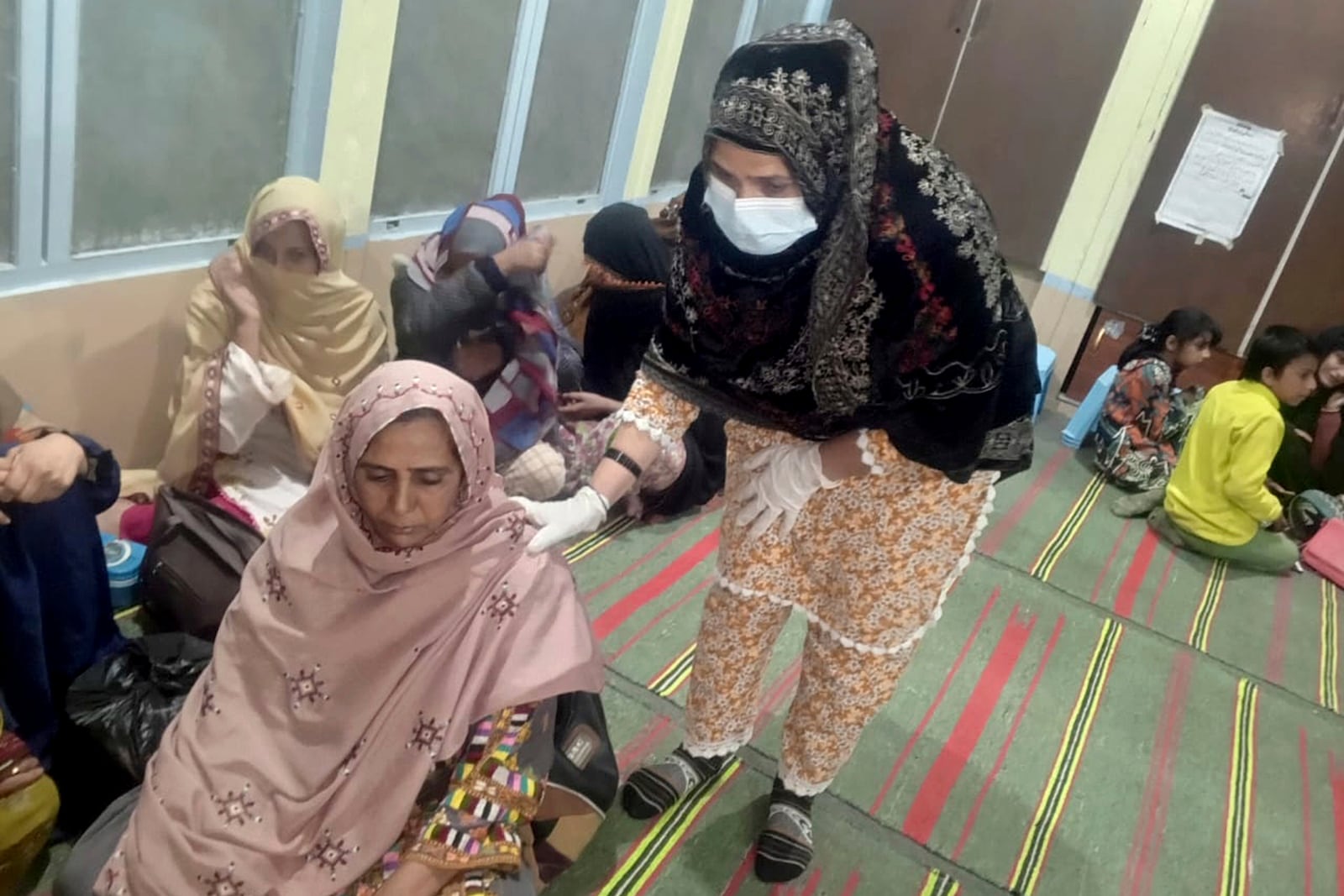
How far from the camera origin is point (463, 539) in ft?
3.68

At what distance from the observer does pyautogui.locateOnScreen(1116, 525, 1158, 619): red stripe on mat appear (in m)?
2.70

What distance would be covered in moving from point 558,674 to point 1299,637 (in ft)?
8.27

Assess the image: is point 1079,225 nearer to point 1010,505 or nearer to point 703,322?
point 1010,505

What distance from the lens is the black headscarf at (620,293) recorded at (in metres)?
2.64

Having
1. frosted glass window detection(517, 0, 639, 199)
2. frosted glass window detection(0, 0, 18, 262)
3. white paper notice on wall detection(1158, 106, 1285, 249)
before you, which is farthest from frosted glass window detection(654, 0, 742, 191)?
frosted glass window detection(0, 0, 18, 262)

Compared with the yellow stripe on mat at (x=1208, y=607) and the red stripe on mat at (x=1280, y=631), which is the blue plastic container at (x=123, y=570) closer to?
the yellow stripe on mat at (x=1208, y=607)

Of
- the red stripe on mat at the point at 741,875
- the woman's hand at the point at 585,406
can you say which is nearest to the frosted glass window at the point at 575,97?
the woman's hand at the point at 585,406

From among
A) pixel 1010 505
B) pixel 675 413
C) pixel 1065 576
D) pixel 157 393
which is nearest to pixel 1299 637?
pixel 1065 576

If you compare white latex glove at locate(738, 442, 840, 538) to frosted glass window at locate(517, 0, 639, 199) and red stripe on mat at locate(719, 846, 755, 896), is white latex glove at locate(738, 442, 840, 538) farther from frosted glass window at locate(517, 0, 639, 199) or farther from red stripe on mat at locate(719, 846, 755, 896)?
frosted glass window at locate(517, 0, 639, 199)

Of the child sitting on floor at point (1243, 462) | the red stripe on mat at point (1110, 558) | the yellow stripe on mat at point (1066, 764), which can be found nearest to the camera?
the yellow stripe on mat at point (1066, 764)

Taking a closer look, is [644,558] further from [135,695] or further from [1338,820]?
[1338,820]

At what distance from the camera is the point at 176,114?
1862 mm

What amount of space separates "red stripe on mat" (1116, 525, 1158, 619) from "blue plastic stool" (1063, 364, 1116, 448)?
24.8 inches

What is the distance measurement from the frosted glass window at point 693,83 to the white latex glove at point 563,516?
244cm
